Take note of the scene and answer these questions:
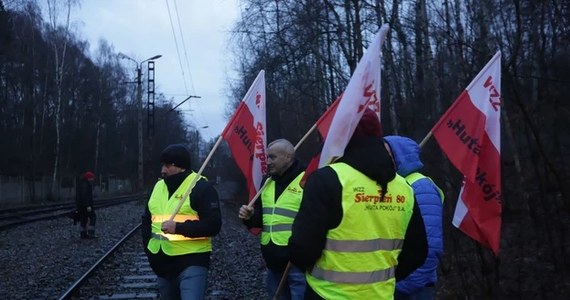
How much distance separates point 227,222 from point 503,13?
1633cm

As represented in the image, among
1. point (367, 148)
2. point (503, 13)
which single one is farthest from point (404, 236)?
point (503, 13)

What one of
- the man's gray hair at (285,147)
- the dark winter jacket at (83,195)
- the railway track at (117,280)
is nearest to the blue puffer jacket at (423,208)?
the man's gray hair at (285,147)

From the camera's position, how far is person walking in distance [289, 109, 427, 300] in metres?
3.23

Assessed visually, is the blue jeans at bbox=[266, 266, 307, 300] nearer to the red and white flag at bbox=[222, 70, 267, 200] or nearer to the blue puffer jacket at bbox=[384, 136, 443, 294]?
the blue puffer jacket at bbox=[384, 136, 443, 294]

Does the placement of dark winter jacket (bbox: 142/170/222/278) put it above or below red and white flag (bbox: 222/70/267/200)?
below

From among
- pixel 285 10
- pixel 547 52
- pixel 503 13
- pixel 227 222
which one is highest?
pixel 285 10

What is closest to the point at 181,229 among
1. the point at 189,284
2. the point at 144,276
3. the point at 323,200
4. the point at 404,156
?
the point at 189,284

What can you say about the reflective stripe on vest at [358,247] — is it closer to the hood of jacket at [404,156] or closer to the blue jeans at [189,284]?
the hood of jacket at [404,156]

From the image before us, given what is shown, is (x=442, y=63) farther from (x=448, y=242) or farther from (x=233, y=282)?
(x=233, y=282)

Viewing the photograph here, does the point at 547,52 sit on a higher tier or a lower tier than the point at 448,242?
higher

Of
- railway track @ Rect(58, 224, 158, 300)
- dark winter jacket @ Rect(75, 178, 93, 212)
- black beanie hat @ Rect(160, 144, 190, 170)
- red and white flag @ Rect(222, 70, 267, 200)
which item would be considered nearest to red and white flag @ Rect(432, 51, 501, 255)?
red and white flag @ Rect(222, 70, 267, 200)

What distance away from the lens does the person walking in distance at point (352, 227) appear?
127 inches

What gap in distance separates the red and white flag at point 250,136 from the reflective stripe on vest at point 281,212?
84 cm

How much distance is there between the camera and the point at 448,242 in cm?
969
